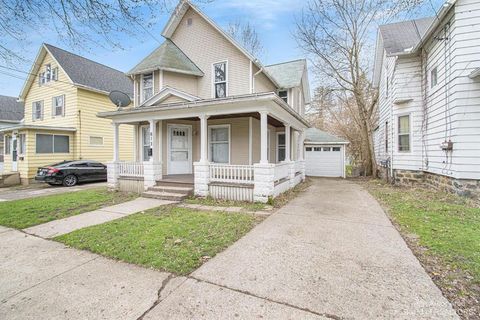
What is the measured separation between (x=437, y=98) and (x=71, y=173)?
1713 centimetres

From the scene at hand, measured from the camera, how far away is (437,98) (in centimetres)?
841

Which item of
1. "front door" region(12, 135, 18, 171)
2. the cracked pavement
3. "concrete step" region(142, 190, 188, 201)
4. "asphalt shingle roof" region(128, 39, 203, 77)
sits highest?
"asphalt shingle roof" region(128, 39, 203, 77)

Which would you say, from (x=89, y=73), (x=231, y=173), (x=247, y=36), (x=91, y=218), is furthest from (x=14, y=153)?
(x=247, y=36)

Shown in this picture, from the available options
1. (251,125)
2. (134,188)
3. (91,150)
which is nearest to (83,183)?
(91,150)

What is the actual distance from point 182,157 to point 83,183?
24.0 ft

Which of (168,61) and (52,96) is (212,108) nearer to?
(168,61)

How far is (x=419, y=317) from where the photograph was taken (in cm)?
231

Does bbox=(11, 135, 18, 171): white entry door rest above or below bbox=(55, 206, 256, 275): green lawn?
above

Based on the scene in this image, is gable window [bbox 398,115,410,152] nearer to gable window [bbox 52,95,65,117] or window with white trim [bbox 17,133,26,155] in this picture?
gable window [bbox 52,95,65,117]

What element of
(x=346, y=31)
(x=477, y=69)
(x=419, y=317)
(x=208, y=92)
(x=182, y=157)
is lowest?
(x=419, y=317)

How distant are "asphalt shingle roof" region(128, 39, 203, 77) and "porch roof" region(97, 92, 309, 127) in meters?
2.53

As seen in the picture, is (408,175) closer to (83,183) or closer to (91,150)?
(83,183)

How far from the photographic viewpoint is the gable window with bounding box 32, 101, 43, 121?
17.3 m

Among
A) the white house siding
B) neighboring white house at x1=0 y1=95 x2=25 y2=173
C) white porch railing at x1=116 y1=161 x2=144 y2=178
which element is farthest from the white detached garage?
neighboring white house at x1=0 y1=95 x2=25 y2=173
